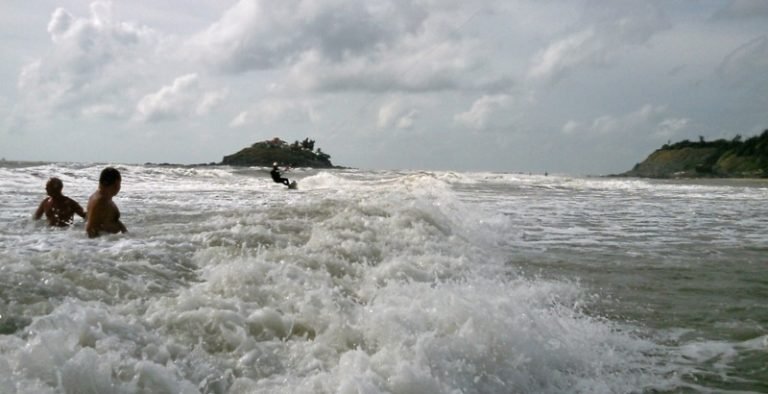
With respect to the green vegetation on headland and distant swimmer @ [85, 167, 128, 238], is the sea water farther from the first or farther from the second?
the green vegetation on headland

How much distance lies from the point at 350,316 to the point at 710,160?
90544 millimetres

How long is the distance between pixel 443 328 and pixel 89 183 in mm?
22989

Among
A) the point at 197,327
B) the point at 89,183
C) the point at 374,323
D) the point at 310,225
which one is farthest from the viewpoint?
the point at 89,183

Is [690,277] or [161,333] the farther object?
[690,277]

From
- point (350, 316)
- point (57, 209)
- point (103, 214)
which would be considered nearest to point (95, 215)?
point (103, 214)

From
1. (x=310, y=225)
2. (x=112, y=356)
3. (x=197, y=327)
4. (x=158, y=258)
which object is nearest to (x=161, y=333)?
(x=197, y=327)

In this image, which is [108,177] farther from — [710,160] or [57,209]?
[710,160]

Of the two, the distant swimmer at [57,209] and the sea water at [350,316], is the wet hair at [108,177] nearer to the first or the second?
the sea water at [350,316]

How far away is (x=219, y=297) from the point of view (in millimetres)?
4203

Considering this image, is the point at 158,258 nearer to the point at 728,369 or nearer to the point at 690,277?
the point at 728,369

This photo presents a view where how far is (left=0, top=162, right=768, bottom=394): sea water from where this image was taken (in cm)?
312

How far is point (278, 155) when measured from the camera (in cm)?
7262

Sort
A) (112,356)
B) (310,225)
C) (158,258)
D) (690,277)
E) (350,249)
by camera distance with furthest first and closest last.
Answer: (310,225), (690,277), (350,249), (158,258), (112,356)

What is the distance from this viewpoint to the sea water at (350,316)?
10.2 ft
